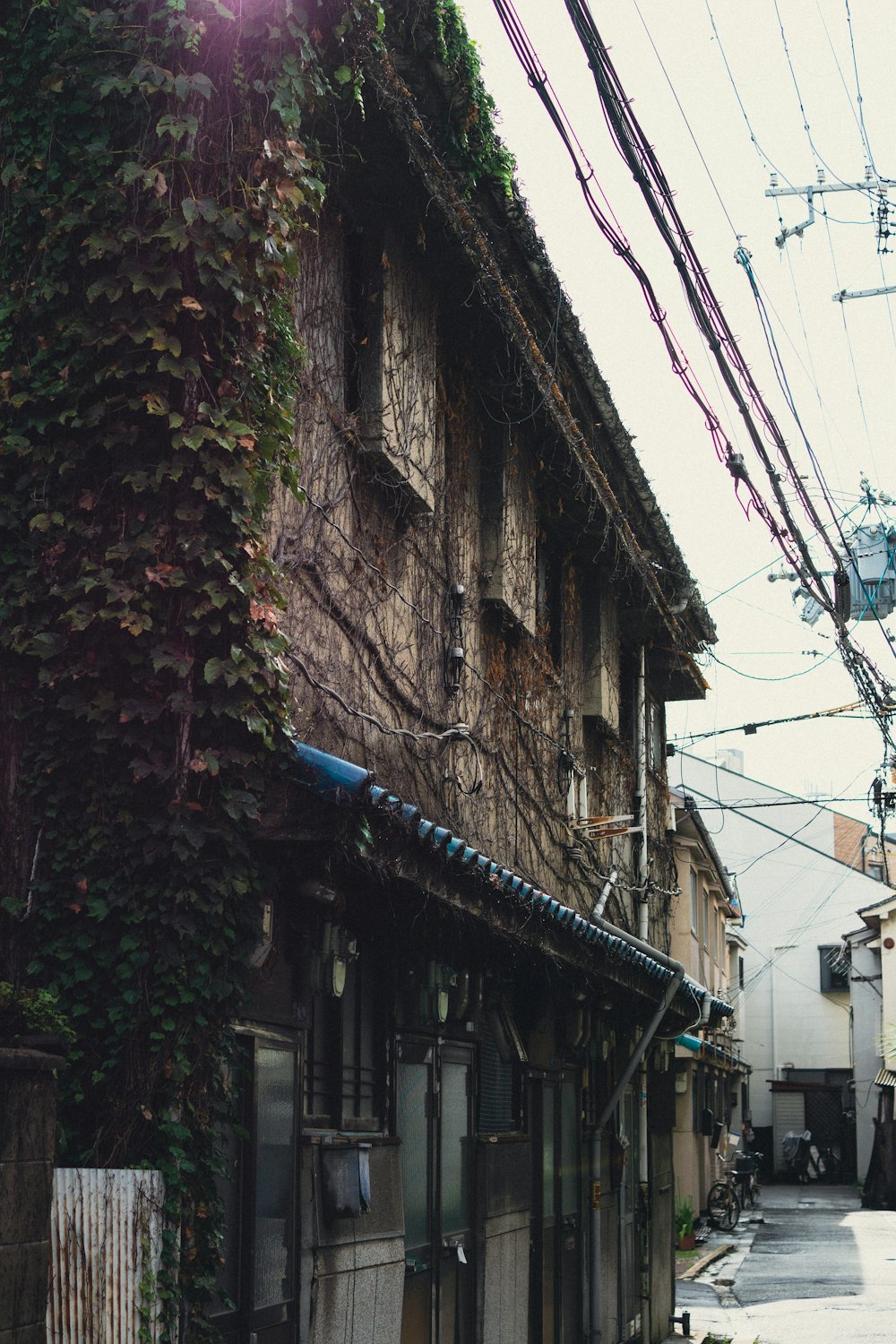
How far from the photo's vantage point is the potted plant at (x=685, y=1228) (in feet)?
93.8

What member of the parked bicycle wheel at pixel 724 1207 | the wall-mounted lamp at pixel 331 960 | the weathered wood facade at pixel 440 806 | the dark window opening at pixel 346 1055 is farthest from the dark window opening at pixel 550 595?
the parked bicycle wheel at pixel 724 1207

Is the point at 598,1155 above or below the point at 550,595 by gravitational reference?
below

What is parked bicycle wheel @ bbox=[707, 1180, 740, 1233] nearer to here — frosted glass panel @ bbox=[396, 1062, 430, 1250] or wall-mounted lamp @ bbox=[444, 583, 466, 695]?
frosted glass panel @ bbox=[396, 1062, 430, 1250]

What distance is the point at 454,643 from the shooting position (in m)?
10.3

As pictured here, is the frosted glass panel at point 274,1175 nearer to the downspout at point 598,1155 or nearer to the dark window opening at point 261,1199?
the dark window opening at point 261,1199

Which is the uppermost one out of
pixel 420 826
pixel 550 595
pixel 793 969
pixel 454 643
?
pixel 550 595

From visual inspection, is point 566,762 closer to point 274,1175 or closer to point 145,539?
point 274,1175

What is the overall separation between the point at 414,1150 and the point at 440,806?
6.98ft

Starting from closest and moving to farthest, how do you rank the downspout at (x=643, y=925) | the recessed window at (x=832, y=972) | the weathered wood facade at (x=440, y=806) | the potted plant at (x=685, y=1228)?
1. the weathered wood facade at (x=440, y=806)
2. the downspout at (x=643, y=925)
3. the potted plant at (x=685, y=1228)
4. the recessed window at (x=832, y=972)

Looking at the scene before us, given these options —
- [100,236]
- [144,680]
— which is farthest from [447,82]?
[144,680]

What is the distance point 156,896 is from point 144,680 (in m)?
0.86

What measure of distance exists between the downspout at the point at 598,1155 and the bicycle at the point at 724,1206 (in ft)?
64.8

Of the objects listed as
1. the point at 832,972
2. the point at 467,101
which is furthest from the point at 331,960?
the point at 832,972

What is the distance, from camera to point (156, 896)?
603cm
